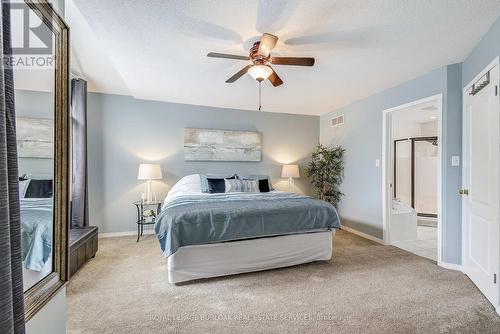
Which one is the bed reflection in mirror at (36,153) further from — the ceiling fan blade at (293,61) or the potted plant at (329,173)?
the potted plant at (329,173)

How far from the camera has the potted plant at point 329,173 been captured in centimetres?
458

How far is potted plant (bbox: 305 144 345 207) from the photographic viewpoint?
A: 4582 millimetres

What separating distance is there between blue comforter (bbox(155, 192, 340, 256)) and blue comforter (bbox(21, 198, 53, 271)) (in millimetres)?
1093

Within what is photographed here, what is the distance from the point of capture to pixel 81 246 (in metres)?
2.67

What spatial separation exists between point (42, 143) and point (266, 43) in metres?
1.67

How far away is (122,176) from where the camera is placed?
406 centimetres

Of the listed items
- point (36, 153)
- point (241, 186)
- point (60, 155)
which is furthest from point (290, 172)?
point (36, 153)

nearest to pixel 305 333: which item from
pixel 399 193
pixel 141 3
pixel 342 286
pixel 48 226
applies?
pixel 342 286

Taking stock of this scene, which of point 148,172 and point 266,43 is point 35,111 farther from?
point 148,172

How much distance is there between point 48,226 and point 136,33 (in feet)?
5.80

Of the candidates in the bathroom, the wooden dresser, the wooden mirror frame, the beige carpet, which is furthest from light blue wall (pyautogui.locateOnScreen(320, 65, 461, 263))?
the wooden dresser

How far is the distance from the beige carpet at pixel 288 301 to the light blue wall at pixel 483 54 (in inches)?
83.9

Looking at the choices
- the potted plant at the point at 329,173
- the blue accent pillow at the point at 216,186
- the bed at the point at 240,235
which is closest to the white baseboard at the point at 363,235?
the potted plant at the point at 329,173

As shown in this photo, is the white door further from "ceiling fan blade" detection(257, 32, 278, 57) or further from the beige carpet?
"ceiling fan blade" detection(257, 32, 278, 57)
